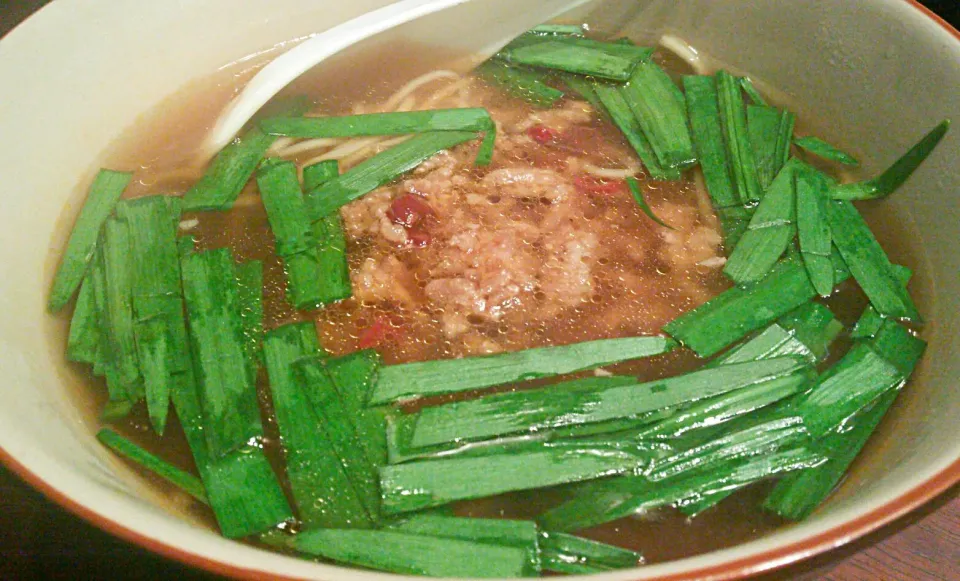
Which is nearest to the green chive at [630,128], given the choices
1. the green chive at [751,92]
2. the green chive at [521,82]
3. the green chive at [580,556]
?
the green chive at [521,82]

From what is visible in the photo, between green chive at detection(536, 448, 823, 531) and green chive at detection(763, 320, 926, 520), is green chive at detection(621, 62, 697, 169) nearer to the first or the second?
green chive at detection(763, 320, 926, 520)

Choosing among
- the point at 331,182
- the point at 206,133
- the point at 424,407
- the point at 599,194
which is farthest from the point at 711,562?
the point at 206,133

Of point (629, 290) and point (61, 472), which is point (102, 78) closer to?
point (61, 472)

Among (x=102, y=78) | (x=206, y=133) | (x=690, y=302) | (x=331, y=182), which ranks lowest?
(x=690, y=302)

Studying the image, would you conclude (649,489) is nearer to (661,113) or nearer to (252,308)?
(252,308)

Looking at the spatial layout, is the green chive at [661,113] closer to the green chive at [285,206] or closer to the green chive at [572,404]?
the green chive at [572,404]
